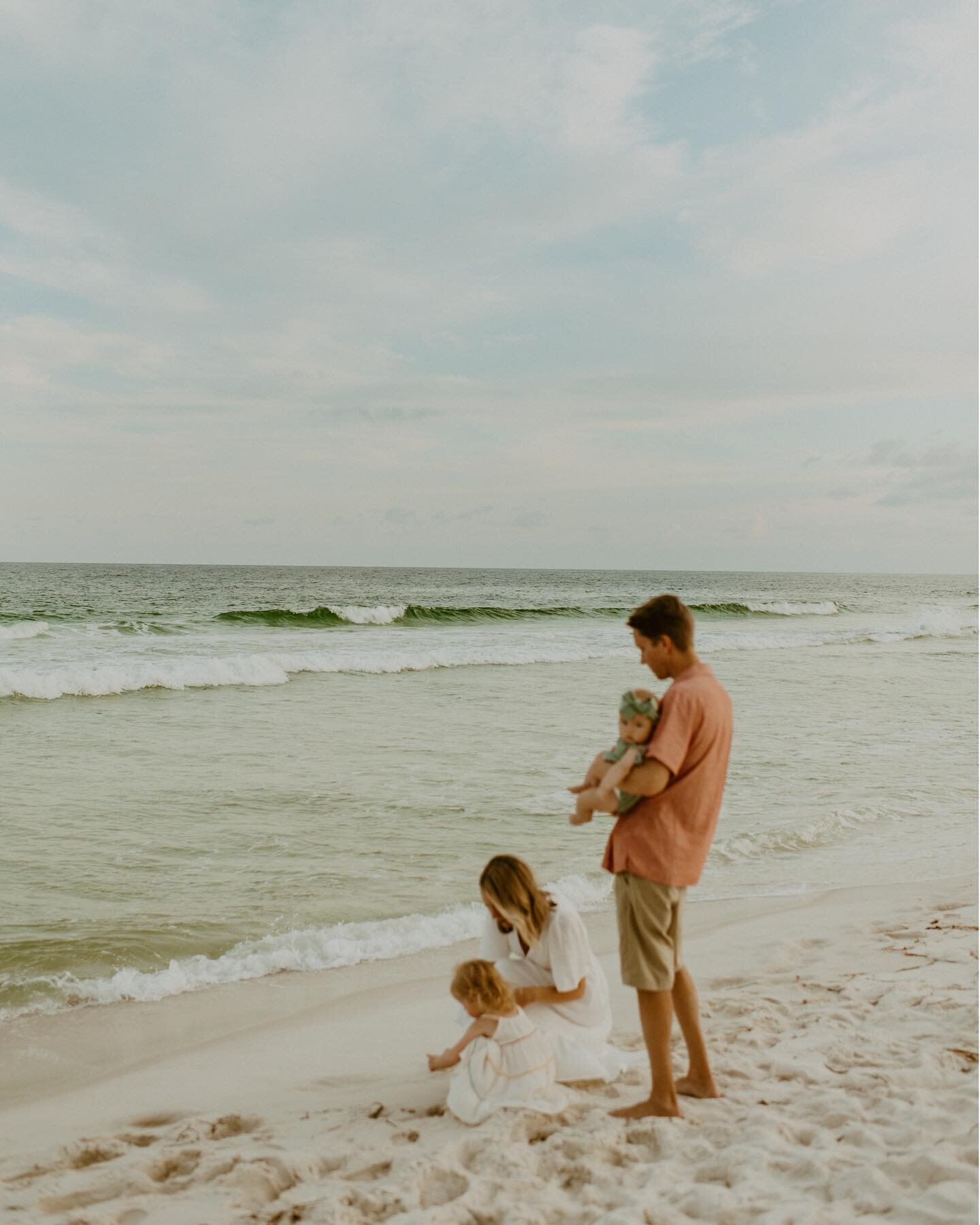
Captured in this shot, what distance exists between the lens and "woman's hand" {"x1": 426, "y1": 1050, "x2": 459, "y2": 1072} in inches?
161

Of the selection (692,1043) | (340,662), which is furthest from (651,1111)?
(340,662)

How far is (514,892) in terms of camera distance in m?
3.79

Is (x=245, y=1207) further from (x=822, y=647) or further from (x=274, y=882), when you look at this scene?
(x=822, y=647)

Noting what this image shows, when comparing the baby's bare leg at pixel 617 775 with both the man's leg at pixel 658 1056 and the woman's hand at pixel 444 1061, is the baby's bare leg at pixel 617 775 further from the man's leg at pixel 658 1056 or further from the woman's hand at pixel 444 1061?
the woman's hand at pixel 444 1061

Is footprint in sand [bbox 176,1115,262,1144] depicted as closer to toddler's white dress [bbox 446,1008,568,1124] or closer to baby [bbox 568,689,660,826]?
toddler's white dress [bbox 446,1008,568,1124]

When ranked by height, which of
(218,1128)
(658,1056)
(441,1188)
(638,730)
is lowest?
(218,1128)

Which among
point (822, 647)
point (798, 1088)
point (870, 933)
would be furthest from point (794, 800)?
point (822, 647)

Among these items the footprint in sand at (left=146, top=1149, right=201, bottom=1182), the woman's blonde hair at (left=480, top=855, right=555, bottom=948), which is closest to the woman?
the woman's blonde hair at (left=480, top=855, right=555, bottom=948)

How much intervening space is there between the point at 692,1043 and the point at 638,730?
1.43 metres

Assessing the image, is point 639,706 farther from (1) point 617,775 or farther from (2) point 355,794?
(2) point 355,794

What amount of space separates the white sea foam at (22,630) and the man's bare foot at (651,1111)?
2652 centimetres

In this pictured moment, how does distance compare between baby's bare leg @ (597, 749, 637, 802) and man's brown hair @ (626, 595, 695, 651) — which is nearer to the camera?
baby's bare leg @ (597, 749, 637, 802)

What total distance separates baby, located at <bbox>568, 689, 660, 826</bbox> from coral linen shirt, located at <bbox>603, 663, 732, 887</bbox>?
0.04 m

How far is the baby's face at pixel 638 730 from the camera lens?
3318mm
